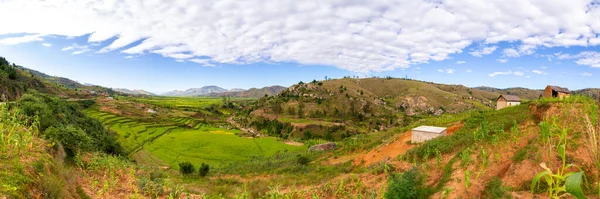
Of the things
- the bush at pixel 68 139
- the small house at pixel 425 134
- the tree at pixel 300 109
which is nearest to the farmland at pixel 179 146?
the bush at pixel 68 139

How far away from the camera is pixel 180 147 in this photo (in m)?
55.2

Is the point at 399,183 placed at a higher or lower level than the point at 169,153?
higher

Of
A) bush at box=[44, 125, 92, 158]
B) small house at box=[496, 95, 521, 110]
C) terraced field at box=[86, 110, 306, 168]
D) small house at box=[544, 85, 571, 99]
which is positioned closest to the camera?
bush at box=[44, 125, 92, 158]

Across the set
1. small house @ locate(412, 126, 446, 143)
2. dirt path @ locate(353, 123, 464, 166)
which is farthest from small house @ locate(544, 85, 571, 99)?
small house @ locate(412, 126, 446, 143)

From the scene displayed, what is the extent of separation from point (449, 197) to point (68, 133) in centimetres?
1798

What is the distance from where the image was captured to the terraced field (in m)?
47.3

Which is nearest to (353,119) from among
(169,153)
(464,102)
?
(169,153)

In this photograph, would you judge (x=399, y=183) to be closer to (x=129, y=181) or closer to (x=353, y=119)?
(x=129, y=181)

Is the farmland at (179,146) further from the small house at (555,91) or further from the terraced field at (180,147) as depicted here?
the small house at (555,91)

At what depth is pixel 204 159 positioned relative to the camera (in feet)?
161

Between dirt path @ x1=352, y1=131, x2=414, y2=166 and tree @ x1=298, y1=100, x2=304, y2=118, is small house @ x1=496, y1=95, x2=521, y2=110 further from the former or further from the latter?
tree @ x1=298, y1=100, x2=304, y2=118

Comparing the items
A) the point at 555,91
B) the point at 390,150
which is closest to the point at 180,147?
the point at 390,150

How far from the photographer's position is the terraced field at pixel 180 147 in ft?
155

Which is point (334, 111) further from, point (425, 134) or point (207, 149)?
point (425, 134)
